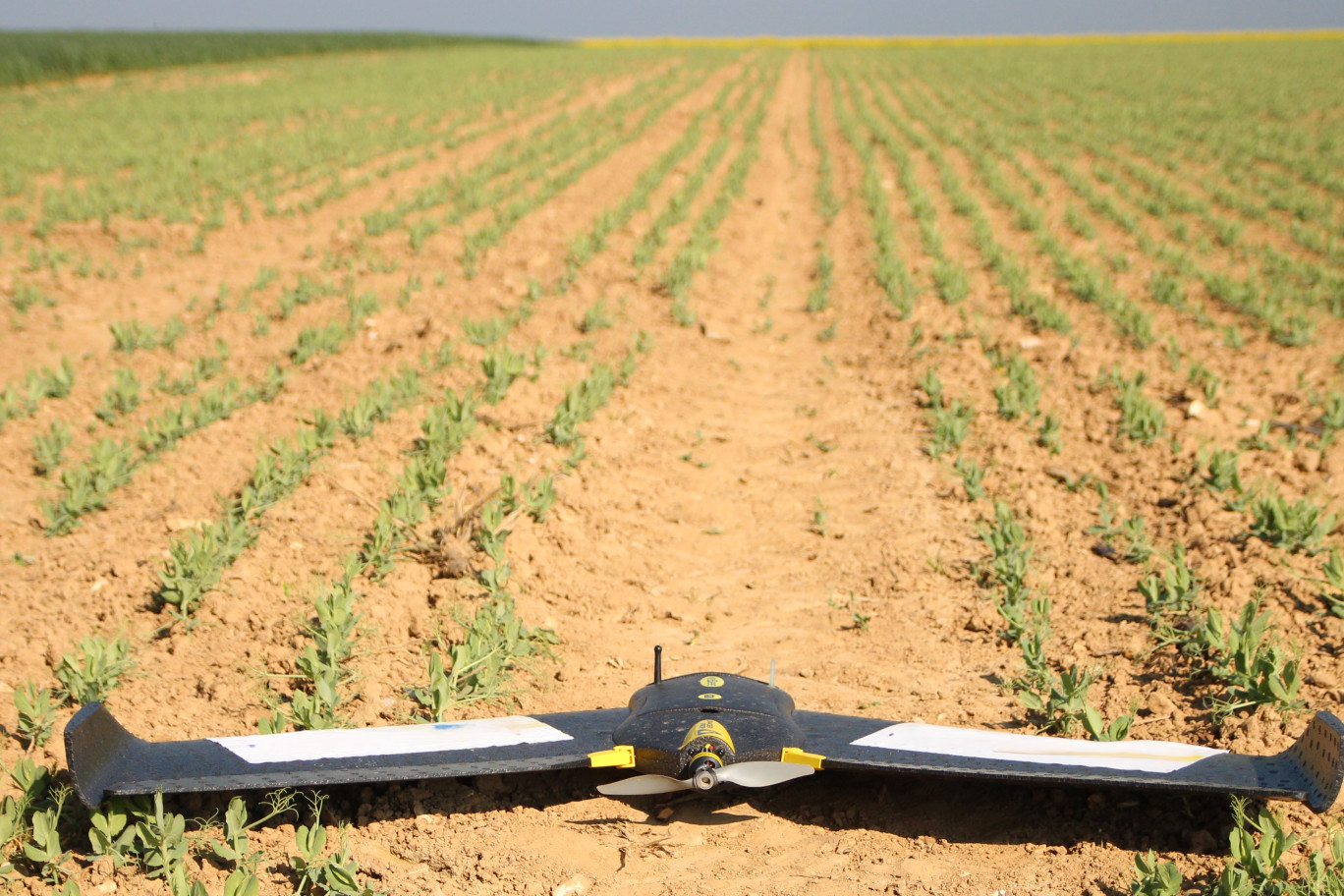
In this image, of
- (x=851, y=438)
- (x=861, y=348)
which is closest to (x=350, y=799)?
(x=851, y=438)

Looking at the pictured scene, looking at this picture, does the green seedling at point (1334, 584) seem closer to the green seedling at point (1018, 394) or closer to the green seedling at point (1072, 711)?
the green seedling at point (1072, 711)

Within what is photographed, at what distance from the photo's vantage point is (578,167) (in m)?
16.9

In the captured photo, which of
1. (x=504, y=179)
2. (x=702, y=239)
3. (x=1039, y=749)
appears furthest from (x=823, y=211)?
(x=1039, y=749)

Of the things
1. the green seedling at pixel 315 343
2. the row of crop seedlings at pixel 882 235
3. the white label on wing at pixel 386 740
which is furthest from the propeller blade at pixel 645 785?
the row of crop seedlings at pixel 882 235

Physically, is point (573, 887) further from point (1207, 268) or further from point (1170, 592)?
point (1207, 268)

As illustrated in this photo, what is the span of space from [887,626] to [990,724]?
827 mm

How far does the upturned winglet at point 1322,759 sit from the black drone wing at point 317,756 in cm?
180

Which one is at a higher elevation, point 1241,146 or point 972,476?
point 1241,146

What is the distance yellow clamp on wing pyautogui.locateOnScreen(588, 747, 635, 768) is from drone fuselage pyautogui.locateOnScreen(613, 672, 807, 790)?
2cm

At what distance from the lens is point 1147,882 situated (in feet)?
8.70

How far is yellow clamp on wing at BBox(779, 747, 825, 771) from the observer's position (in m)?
2.88

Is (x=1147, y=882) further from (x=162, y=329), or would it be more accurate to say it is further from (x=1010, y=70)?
(x=1010, y=70)

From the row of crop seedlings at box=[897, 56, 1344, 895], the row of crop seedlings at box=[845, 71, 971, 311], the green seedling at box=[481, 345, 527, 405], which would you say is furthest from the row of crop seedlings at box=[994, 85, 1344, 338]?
the green seedling at box=[481, 345, 527, 405]

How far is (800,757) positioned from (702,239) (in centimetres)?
915
